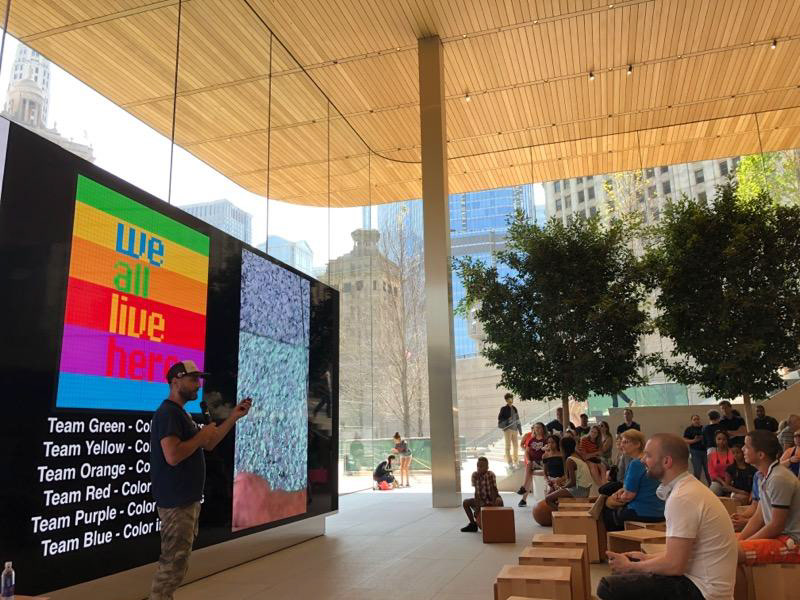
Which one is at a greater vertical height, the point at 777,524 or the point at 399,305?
the point at 399,305

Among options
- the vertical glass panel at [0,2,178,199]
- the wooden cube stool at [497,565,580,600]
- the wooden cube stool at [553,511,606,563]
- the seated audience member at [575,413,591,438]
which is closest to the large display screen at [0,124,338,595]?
the vertical glass panel at [0,2,178,199]

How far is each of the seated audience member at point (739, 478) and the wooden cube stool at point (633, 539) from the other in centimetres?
294

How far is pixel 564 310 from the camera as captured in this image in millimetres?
11766

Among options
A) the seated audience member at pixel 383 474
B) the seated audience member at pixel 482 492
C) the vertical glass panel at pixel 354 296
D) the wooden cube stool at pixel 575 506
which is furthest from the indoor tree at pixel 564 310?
the wooden cube stool at pixel 575 506

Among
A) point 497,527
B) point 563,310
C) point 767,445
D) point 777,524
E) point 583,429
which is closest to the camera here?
point 777,524

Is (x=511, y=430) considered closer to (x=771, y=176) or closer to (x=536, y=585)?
(x=536, y=585)

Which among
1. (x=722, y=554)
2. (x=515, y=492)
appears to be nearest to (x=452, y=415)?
(x=515, y=492)

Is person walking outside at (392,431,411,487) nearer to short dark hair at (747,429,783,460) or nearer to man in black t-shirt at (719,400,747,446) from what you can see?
man in black t-shirt at (719,400,747,446)

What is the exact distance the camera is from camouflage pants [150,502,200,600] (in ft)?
11.7

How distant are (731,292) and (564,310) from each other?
285 centimetres

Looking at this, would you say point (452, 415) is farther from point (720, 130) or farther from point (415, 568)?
point (720, 130)

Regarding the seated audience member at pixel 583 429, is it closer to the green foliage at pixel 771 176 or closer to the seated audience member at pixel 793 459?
the seated audience member at pixel 793 459

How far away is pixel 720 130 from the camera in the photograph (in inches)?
564

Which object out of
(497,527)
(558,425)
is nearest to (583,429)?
(558,425)
